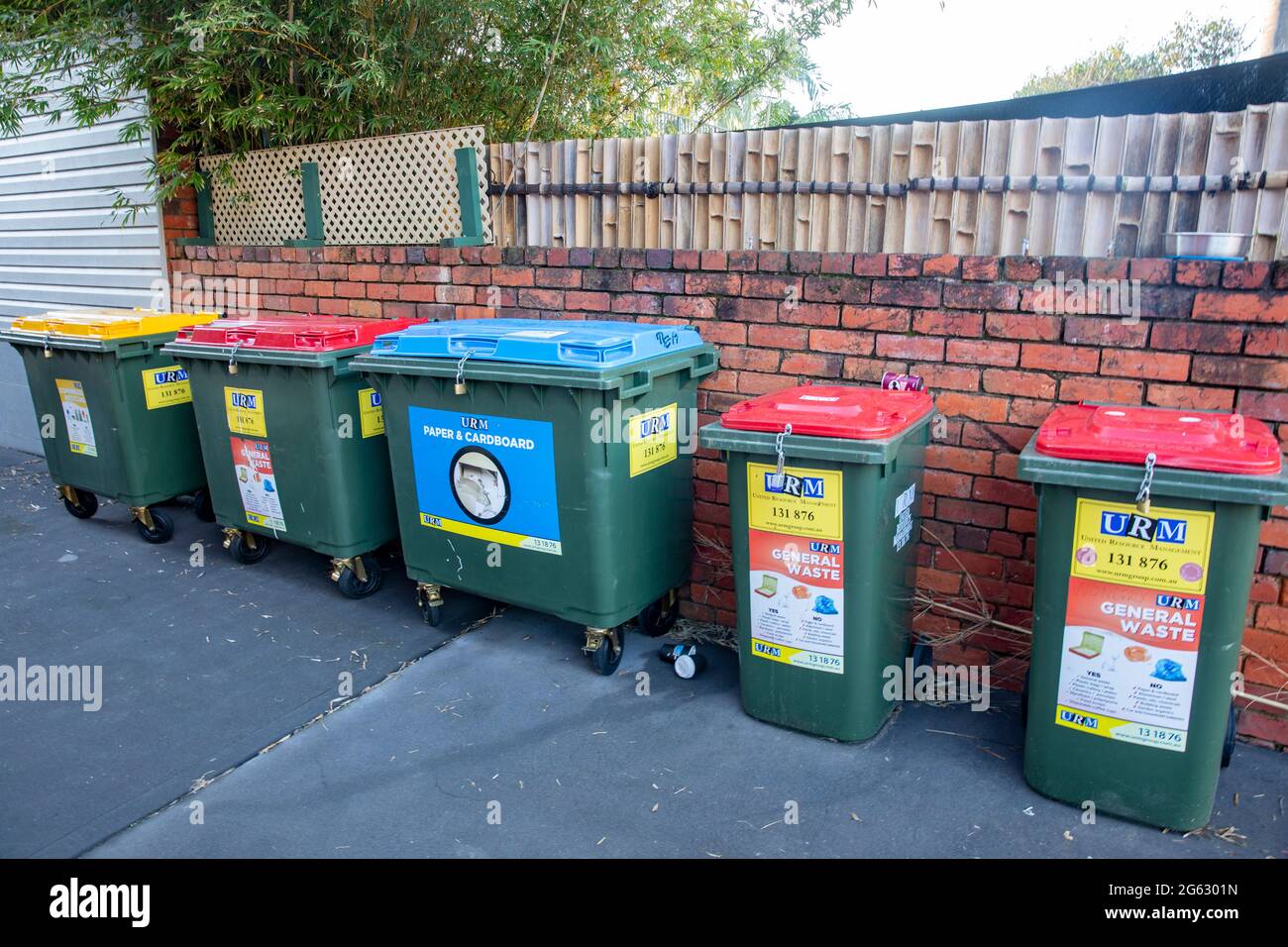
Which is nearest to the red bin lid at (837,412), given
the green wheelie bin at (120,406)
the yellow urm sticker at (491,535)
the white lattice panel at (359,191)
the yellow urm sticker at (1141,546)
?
the yellow urm sticker at (1141,546)

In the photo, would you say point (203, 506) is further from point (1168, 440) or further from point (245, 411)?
point (1168, 440)

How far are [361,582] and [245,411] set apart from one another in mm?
1061

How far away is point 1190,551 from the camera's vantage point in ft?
7.91

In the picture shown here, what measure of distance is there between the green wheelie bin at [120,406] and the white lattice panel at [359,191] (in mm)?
893

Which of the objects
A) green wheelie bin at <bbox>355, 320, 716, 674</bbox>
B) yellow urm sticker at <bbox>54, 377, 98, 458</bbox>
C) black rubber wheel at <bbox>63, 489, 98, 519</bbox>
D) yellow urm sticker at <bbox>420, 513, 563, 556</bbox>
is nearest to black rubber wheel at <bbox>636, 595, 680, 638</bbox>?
green wheelie bin at <bbox>355, 320, 716, 674</bbox>

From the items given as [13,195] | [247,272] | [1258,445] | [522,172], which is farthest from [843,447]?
[13,195]

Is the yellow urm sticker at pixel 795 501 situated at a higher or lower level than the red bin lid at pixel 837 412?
lower

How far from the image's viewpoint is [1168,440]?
2488 millimetres

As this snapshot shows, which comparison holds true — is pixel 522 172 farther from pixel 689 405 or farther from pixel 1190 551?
pixel 1190 551

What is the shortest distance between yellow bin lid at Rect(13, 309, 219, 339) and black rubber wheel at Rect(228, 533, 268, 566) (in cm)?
126

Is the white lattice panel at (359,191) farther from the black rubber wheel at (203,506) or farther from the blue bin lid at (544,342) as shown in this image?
the black rubber wheel at (203,506)

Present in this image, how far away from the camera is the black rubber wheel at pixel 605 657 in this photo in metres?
3.63

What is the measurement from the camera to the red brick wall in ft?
9.52

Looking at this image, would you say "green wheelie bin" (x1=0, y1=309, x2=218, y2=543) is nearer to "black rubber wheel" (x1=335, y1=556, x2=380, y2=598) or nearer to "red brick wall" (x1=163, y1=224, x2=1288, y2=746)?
"black rubber wheel" (x1=335, y1=556, x2=380, y2=598)
